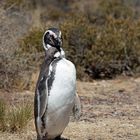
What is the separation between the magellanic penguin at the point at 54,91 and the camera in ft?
24.8

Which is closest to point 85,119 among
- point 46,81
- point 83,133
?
point 83,133

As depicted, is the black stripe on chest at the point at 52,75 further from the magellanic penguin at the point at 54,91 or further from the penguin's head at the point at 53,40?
the penguin's head at the point at 53,40

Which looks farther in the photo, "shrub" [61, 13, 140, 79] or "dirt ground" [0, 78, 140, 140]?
"shrub" [61, 13, 140, 79]

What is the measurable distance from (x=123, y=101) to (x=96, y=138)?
13.1 ft

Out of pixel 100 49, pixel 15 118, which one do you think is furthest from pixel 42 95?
pixel 100 49

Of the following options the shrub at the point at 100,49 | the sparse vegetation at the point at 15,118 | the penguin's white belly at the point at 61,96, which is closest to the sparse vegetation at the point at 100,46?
the shrub at the point at 100,49

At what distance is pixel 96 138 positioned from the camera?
8.71m

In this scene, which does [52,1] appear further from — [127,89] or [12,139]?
[12,139]

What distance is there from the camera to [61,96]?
7602 millimetres

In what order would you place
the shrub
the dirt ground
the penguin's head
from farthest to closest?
the shrub
the dirt ground
the penguin's head

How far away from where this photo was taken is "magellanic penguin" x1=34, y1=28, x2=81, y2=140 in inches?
298

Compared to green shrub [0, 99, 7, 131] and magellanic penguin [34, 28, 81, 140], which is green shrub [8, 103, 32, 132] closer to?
green shrub [0, 99, 7, 131]

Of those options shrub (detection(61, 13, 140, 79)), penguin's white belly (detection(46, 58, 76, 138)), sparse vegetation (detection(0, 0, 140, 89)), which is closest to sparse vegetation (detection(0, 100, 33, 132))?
penguin's white belly (detection(46, 58, 76, 138))

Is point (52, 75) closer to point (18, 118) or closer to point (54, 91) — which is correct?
point (54, 91)
